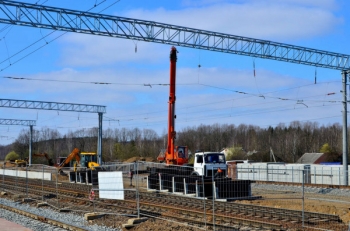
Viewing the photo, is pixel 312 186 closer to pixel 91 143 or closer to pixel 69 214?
pixel 69 214

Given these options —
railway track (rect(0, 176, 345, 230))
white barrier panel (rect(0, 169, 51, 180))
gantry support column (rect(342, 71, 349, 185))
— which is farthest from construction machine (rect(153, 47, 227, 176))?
white barrier panel (rect(0, 169, 51, 180))

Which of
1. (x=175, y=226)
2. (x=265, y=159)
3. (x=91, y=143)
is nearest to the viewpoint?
(x=175, y=226)

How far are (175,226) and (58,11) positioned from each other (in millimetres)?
14644

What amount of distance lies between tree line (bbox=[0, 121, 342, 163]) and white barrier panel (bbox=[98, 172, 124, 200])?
65494 mm

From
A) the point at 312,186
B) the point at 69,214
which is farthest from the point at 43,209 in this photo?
the point at 312,186

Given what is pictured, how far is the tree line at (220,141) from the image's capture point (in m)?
98.7

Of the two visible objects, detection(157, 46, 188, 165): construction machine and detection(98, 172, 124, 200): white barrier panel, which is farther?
detection(157, 46, 188, 165): construction machine

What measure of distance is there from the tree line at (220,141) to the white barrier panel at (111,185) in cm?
6549

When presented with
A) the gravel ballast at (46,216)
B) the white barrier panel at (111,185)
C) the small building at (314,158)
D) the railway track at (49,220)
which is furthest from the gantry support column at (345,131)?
the small building at (314,158)

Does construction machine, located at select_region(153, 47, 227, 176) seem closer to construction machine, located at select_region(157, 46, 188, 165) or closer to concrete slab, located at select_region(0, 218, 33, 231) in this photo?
construction machine, located at select_region(157, 46, 188, 165)

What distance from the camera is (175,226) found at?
579 inches

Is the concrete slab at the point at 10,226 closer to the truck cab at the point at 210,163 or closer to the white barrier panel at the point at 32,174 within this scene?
the truck cab at the point at 210,163

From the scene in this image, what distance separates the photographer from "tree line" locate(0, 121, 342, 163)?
98688mm

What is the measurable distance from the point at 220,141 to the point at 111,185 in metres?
102
